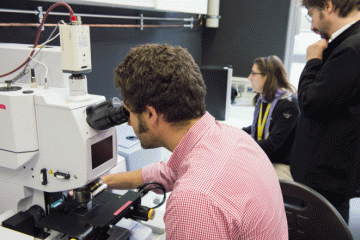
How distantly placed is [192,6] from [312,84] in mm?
1576

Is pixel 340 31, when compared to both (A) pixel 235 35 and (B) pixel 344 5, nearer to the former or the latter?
(B) pixel 344 5

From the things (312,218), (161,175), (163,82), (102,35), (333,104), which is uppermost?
(102,35)

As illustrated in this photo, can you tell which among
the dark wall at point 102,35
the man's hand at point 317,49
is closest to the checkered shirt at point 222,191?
the man's hand at point 317,49

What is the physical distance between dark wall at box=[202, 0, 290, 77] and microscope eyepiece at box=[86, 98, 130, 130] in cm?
293

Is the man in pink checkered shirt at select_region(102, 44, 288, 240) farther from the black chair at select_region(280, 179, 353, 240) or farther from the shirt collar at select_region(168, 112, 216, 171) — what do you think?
the black chair at select_region(280, 179, 353, 240)

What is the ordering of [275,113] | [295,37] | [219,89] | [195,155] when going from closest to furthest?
[195,155]
[275,113]
[219,89]
[295,37]

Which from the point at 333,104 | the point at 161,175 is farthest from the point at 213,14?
the point at 161,175

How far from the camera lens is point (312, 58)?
52.5 inches

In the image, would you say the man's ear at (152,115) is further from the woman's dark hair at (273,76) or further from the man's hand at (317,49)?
the woman's dark hair at (273,76)

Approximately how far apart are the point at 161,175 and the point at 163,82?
18.4 inches

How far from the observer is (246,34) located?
340cm

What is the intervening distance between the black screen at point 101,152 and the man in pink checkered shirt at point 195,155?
0.09m

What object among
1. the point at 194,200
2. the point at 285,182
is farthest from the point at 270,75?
the point at 194,200

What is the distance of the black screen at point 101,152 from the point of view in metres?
0.79
